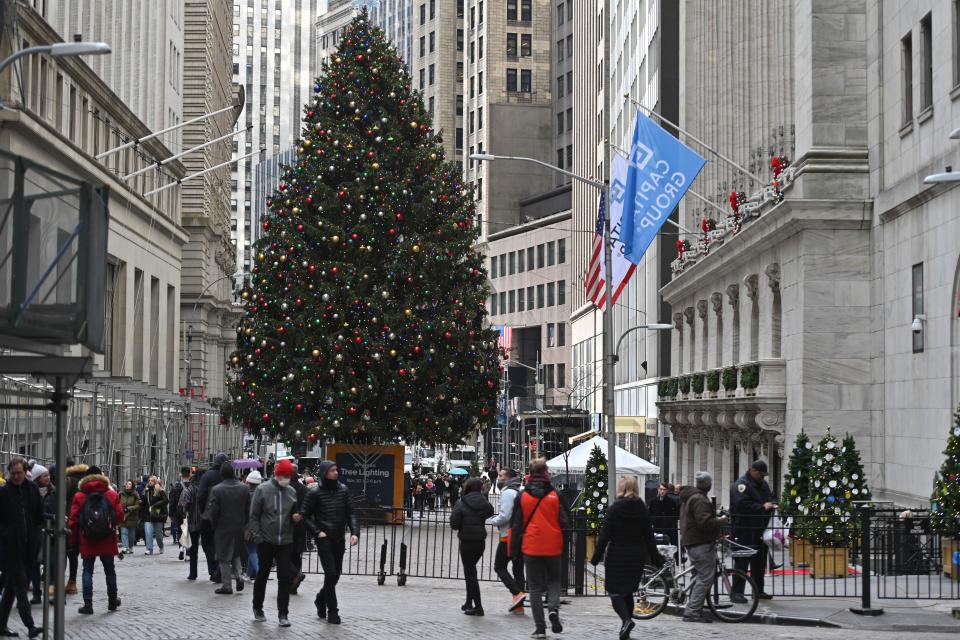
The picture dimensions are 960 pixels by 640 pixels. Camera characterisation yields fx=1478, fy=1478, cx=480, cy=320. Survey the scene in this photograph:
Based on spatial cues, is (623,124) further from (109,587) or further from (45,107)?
(109,587)

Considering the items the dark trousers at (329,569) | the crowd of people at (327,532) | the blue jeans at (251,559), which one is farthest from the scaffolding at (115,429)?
the dark trousers at (329,569)

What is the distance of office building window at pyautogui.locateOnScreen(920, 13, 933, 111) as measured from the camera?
94.4ft

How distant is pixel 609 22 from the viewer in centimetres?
8950

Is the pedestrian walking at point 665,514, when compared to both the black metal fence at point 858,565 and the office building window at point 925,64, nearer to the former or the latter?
the black metal fence at point 858,565

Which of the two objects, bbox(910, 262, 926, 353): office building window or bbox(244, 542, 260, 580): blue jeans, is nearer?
bbox(244, 542, 260, 580): blue jeans

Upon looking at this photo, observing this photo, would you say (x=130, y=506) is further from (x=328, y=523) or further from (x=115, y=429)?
(x=115, y=429)

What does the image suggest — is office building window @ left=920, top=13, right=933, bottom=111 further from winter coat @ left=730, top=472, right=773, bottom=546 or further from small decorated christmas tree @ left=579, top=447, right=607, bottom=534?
winter coat @ left=730, top=472, right=773, bottom=546

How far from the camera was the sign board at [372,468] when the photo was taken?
4266 cm

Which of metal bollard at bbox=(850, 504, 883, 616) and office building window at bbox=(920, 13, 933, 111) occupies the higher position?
office building window at bbox=(920, 13, 933, 111)

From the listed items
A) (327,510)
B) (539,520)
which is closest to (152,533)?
(327,510)

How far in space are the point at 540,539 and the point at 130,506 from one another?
461 inches

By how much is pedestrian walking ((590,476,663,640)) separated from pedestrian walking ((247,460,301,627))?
12.4 feet

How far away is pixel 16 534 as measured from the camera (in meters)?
15.5

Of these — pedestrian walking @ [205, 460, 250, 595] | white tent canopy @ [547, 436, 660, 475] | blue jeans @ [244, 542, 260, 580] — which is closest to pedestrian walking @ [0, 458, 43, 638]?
pedestrian walking @ [205, 460, 250, 595]
